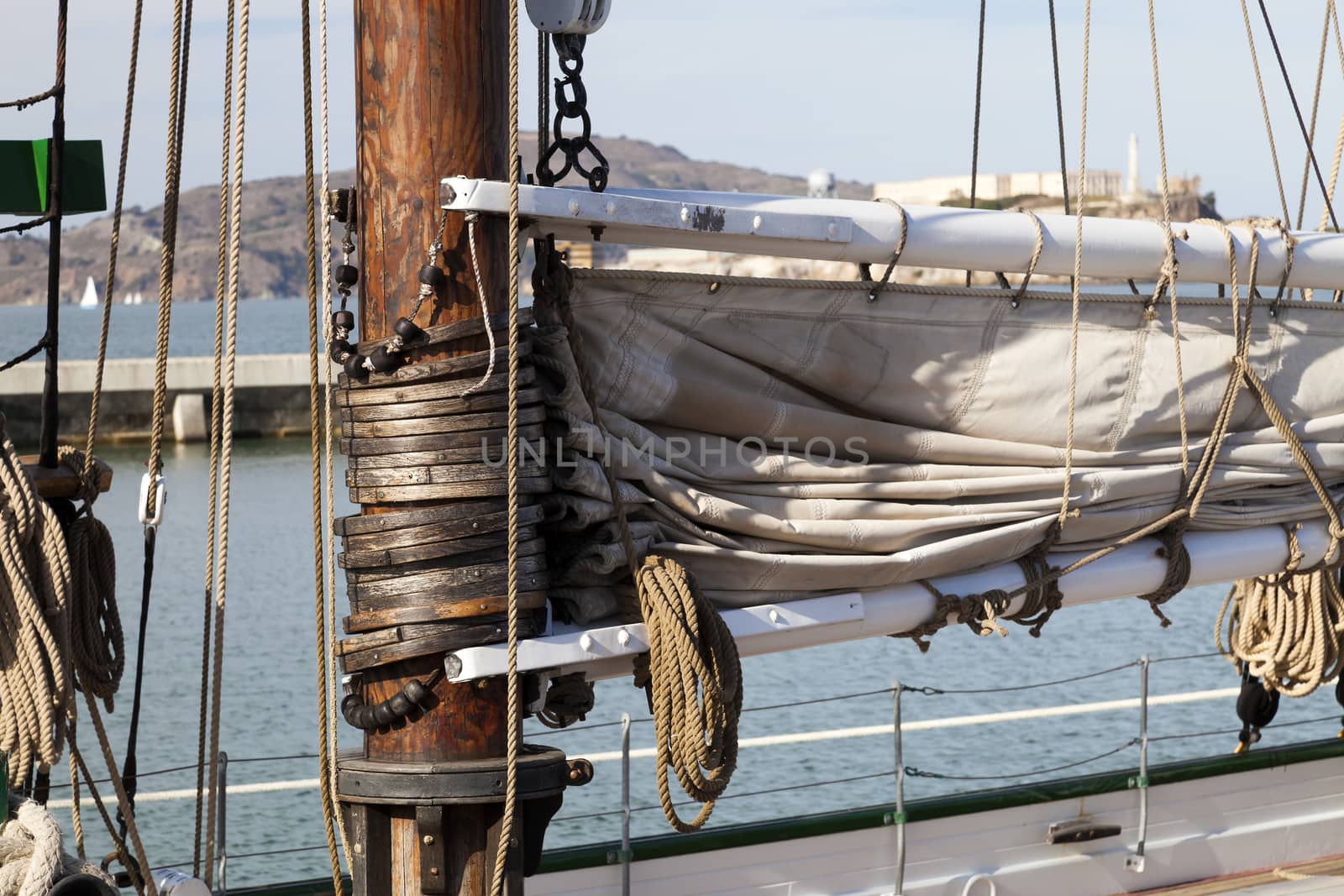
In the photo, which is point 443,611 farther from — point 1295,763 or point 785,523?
point 1295,763

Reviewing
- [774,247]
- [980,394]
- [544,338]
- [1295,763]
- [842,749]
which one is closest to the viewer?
[544,338]

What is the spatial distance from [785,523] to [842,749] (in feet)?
25.9

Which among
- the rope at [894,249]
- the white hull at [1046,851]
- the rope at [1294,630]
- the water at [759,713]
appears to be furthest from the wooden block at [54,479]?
the water at [759,713]

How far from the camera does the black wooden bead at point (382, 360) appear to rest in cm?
256

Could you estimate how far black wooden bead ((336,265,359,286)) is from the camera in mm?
2639

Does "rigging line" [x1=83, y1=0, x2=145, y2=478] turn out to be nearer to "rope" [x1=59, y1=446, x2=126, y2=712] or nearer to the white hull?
"rope" [x1=59, y1=446, x2=126, y2=712]

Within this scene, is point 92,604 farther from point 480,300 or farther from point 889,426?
point 889,426

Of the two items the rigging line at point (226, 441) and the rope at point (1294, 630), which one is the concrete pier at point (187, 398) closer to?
the rope at point (1294, 630)

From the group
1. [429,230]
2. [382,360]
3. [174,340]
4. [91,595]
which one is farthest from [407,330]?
[174,340]

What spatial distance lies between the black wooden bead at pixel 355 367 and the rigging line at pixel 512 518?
25 cm

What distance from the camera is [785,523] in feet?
9.72

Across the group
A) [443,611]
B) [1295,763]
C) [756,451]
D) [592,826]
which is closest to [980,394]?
[756,451]

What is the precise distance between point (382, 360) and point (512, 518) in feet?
1.20

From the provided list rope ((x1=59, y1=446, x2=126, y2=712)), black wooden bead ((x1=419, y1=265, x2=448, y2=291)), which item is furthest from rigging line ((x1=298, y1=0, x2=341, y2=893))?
rope ((x1=59, y1=446, x2=126, y2=712))
